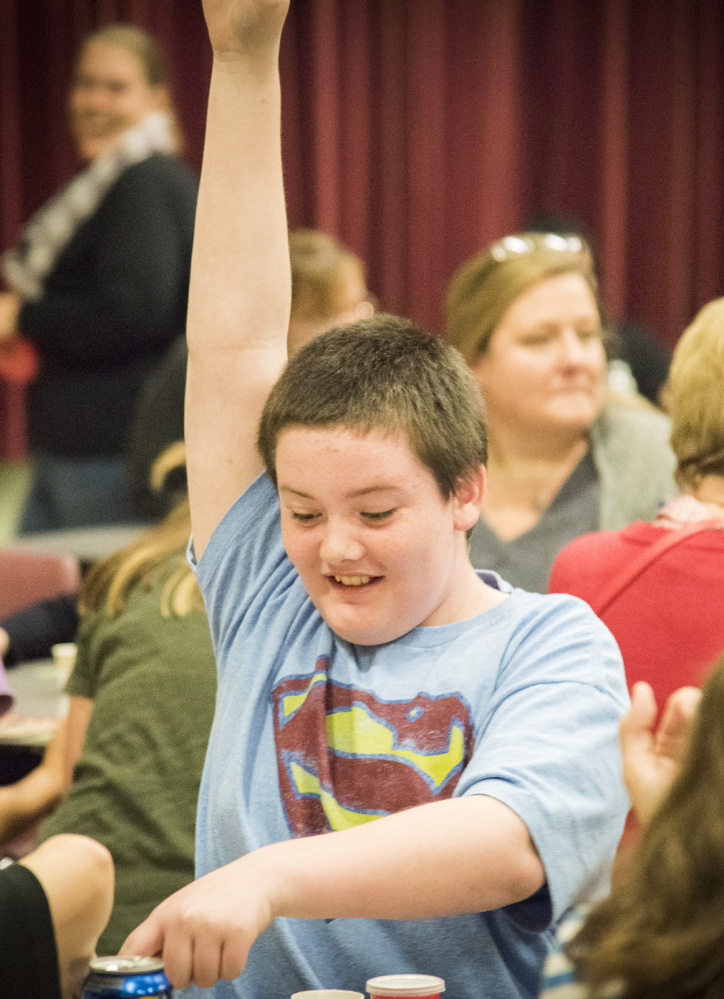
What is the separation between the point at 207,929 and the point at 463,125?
227 inches

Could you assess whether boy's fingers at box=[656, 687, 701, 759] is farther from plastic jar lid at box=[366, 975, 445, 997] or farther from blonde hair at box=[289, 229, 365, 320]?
blonde hair at box=[289, 229, 365, 320]

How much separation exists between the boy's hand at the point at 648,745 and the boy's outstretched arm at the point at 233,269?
541 millimetres

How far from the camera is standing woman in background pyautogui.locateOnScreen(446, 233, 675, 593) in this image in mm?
2725

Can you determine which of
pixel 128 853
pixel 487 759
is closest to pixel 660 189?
pixel 128 853

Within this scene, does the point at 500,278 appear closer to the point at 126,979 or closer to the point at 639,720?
the point at 639,720

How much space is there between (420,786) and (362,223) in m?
5.37

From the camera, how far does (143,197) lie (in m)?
3.70

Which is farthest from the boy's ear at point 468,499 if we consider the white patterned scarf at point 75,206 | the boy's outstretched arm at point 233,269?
the white patterned scarf at point 75,206

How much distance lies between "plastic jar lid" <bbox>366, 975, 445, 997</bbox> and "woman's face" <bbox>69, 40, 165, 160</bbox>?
343 centimetres

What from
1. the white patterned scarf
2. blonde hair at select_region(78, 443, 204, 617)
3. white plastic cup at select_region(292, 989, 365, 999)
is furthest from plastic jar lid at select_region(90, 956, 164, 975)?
the white patterned scarf

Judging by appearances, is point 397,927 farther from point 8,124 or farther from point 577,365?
point 8,124

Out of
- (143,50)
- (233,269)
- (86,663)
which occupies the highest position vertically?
(143,50)

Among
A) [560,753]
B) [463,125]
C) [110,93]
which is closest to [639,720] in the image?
[560,753]

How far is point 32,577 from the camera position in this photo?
10.3ft
